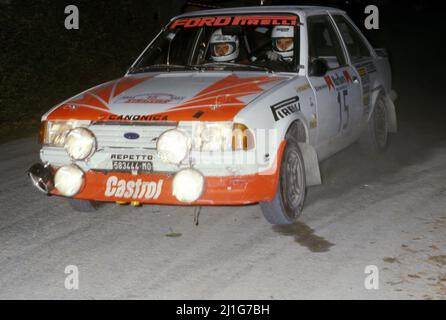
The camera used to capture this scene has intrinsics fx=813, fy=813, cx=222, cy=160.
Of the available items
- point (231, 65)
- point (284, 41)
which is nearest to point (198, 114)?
point (231, 65)

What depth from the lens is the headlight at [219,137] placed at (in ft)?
18.1

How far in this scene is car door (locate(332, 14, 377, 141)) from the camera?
7797 millimetres

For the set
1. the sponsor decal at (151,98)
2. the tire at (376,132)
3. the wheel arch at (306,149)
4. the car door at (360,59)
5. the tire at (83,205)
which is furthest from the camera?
the tire at (376,132)

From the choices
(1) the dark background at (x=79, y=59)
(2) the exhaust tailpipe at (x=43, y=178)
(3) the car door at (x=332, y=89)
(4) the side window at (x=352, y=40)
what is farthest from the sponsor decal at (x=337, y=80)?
(1) the dark background at (x=79, y=59)

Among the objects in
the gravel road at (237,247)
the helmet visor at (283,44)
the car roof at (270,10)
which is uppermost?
the car roof at (270,10)

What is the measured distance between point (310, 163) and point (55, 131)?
6.42 feet

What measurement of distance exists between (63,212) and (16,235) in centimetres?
70

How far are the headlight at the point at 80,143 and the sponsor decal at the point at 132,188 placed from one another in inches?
9.9

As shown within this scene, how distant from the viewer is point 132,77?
695cm

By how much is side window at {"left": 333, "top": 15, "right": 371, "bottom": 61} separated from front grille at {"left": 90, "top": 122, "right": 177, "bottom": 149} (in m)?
2.88

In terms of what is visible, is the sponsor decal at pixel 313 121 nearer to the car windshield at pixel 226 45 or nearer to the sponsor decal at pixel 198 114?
the car windshield at pixel 226 45

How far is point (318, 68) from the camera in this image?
6.59 metres
